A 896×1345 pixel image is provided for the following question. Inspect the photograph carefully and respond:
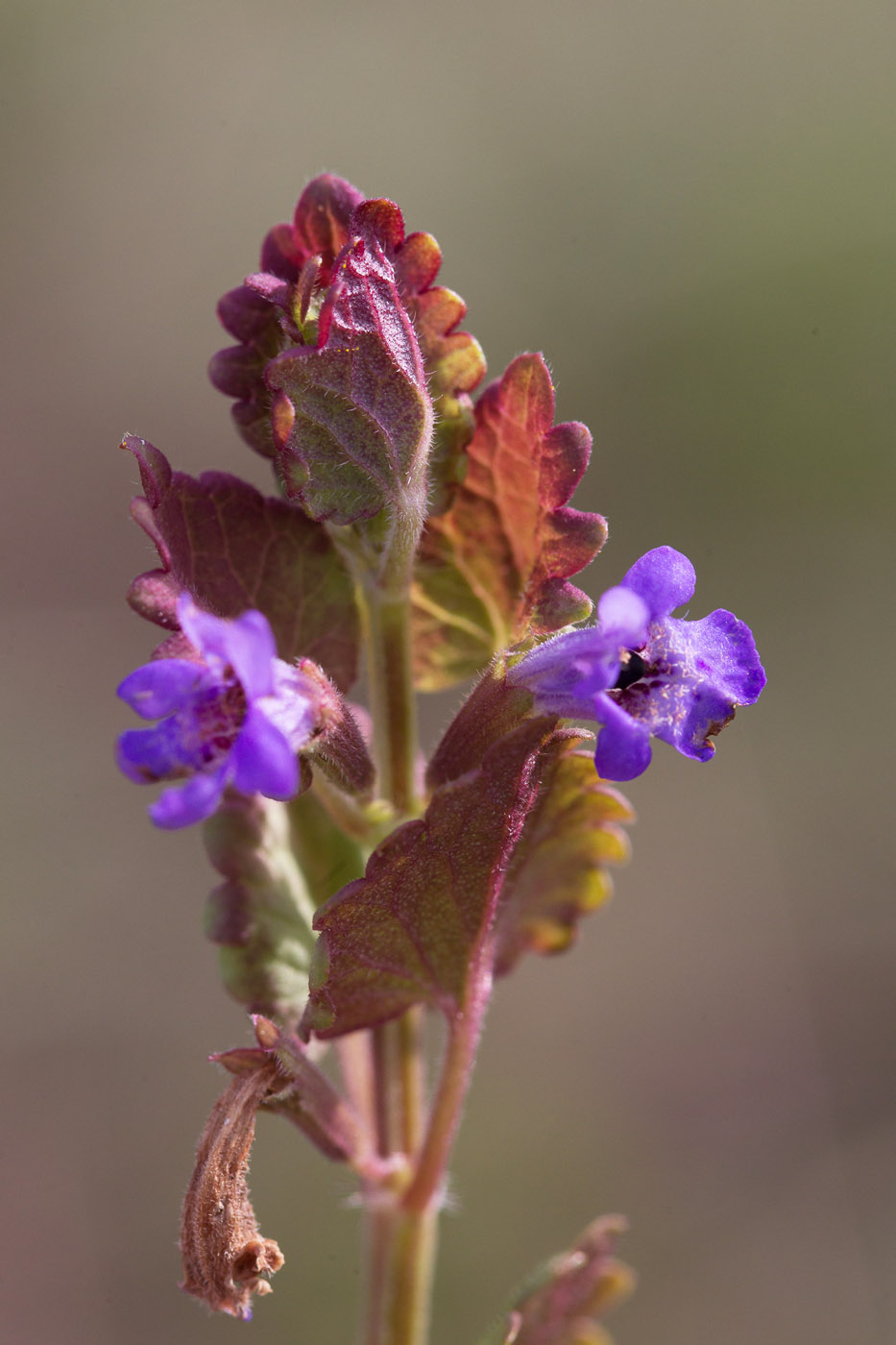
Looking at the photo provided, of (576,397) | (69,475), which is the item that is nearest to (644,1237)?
(576,397)

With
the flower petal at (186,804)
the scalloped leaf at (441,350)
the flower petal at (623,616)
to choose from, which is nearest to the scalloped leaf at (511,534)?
the scalloped leaf at (441,350)

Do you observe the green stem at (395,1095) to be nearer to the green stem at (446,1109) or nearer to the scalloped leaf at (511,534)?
the green stem at (446,1109)

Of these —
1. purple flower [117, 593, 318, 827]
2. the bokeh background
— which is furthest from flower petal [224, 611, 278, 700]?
the bokeh background

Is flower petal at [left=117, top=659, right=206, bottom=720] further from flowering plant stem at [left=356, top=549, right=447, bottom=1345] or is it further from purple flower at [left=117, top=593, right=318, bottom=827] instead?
flowering plant stem at [left=356, top=549, right=447, bottom=1345]

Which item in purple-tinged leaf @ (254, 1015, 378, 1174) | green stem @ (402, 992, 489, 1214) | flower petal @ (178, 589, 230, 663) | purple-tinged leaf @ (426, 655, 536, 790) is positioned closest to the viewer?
flower petal @ (178, 589, 230, 663)

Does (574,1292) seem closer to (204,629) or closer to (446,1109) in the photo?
(446,1109)

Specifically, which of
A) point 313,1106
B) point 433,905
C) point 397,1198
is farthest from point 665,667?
point 397,1198
